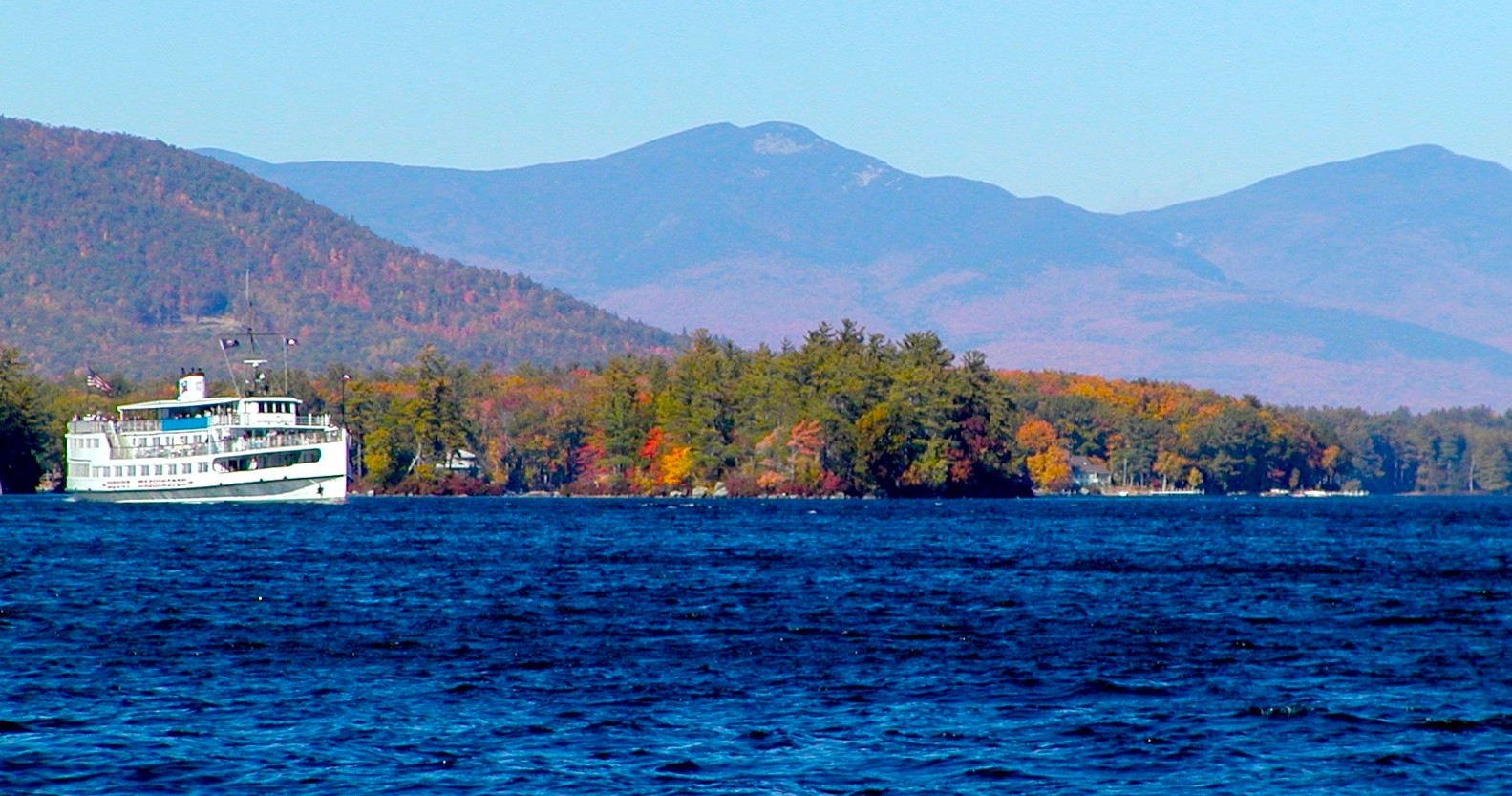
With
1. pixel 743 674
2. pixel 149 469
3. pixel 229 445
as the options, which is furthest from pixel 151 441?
pixel 743 674

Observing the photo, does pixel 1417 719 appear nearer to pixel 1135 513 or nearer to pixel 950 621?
pixel 950 621

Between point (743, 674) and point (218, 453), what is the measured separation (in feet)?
364

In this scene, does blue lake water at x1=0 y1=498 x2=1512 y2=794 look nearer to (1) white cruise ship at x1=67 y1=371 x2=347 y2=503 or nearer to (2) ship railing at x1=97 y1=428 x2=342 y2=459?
(2) ship railing at x1=97 y1=428 x2=342 y2=459

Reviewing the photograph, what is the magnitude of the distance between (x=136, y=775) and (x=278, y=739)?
3.18 metres

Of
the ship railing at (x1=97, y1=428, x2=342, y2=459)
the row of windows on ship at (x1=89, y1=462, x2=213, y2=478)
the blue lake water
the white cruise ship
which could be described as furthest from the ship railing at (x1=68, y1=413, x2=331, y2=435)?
the blue lake water

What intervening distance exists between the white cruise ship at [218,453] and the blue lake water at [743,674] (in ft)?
192

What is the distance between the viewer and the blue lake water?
103 ft

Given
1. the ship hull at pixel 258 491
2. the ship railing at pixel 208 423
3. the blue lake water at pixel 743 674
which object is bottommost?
the blue lake water at pixel 743 674

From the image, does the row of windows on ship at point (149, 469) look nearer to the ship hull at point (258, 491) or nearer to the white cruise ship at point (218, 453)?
the white cruise ship at point (218, 453)

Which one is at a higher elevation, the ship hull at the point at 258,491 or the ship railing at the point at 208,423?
the ship railing at the point at 208,423

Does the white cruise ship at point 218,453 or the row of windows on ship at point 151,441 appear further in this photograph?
the row of windows on ship at point 151,441

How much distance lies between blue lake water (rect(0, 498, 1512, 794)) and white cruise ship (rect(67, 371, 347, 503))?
58638mm

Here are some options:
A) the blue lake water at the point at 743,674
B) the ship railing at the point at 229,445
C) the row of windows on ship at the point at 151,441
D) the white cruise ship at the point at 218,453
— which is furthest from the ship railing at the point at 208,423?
the blue lake water at the point at 743,674

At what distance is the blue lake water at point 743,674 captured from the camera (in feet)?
103
